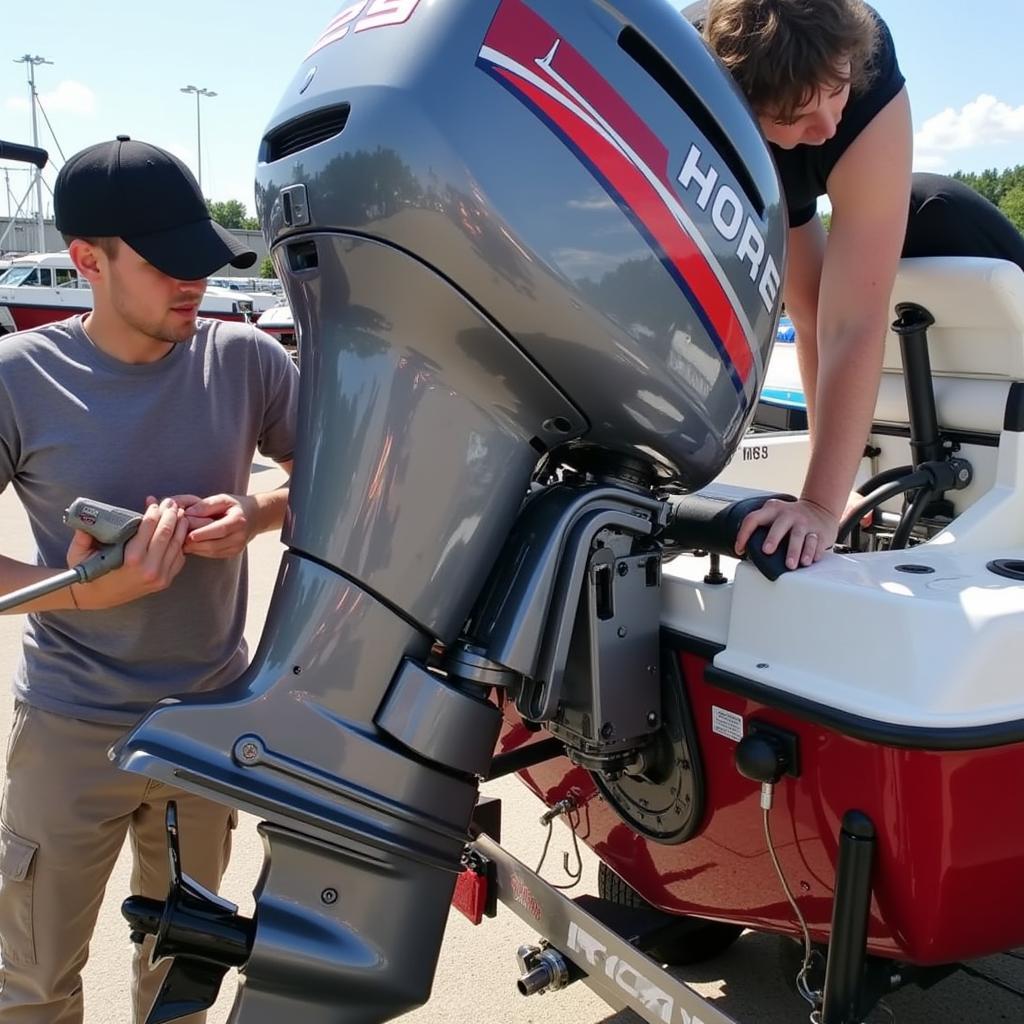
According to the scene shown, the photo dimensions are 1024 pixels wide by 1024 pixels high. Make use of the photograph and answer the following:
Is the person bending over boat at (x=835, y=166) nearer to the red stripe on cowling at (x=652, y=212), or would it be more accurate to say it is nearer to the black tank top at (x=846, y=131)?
the black tank top at (x=846, y=131)

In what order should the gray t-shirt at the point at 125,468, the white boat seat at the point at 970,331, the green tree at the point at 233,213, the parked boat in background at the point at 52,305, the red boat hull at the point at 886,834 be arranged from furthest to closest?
the green tree at the point at 233,213
the parked boat in background at the point at 52,305
the white boat seat at the point at 970,331
the gray t-shirt at the point at 125,468
the red boat hull at the point at 886,834

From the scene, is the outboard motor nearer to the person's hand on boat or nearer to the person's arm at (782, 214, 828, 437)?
the person's hand on boat

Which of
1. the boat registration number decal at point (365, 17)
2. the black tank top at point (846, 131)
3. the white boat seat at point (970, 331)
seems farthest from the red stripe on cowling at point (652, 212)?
the white boat seat at point (970, 331)

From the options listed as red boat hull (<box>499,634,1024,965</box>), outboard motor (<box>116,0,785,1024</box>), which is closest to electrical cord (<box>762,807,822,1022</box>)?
red boat hull (<box>499,634,1024,965</box>)

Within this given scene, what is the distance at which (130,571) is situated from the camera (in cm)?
146

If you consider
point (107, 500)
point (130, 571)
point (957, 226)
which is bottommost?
point (130, 571)

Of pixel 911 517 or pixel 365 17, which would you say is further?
pixel 911 517

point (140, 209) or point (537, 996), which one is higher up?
point (140, 209)

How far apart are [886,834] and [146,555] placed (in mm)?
982

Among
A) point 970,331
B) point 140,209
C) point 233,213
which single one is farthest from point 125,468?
point 233,213

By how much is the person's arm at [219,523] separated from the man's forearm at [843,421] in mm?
757

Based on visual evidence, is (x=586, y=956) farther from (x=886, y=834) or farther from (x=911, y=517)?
(x=911, y=517)

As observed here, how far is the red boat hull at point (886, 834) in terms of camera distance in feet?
4.11

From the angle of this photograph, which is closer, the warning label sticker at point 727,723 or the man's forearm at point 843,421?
the warning label sticker at point 727,723
